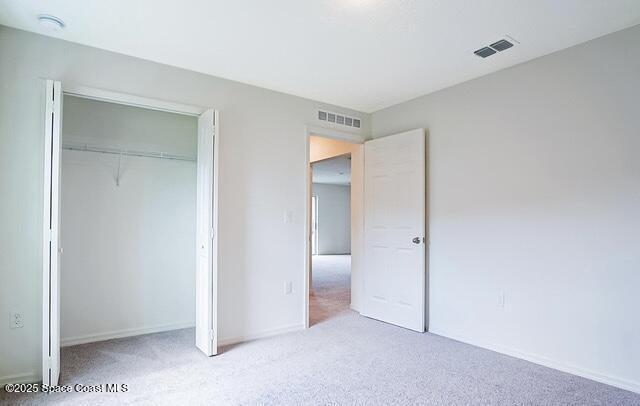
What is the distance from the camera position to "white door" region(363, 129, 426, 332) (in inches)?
151

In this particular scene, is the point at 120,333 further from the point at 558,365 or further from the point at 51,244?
the point at 558,365

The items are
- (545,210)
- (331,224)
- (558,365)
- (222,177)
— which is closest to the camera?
(558,365)

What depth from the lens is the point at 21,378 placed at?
2.54m

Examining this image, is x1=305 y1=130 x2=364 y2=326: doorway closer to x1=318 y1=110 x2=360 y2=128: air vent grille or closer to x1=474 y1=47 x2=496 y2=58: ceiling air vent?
x1=318 y1=110 x2=360 y2=128: air vent grille

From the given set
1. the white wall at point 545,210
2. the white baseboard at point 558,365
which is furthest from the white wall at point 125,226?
the white baseboard at point 558,365

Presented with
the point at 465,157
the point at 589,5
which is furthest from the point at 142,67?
the point at 589,5

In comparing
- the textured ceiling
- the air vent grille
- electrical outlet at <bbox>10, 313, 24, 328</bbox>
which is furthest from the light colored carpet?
the textured ceiling

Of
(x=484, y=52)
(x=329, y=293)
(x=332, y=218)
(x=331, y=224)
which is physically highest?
(x=484, y=52)

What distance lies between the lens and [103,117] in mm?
3555

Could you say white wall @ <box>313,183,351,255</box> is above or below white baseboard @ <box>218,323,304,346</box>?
above

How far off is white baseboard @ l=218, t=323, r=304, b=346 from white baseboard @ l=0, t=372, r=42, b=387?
4.34 feet

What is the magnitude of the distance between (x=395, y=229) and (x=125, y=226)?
2.80 metres

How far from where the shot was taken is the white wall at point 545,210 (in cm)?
258

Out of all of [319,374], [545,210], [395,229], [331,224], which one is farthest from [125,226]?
[331,224]
